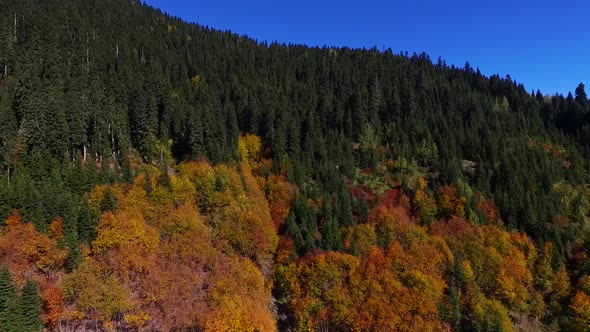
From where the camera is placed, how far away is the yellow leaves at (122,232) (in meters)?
66.6

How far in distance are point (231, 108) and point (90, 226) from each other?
73886mm

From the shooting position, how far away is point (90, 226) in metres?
68.6

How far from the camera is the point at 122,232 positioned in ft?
224

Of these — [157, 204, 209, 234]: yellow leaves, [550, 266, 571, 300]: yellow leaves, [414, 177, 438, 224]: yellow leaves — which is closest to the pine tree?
[157, 204, 209, 234]: yellow leaves

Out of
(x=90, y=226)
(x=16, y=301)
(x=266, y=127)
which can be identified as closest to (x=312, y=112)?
(x=266, y=127)

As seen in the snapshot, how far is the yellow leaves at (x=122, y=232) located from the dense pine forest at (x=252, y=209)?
0.29m

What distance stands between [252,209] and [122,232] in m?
31.7

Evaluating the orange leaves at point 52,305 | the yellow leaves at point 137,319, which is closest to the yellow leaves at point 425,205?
the yellow leaves at point 137,319

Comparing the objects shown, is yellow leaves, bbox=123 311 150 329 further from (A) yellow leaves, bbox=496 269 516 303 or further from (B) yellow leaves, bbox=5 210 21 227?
(A) yellow leaves, bbox=496 269 516 303

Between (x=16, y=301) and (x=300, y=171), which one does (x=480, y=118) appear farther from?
Result: (x=16, y=301)

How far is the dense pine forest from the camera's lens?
63719 millimetres

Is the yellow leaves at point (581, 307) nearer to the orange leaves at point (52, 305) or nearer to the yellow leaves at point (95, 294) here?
the yellow leaves at point (95, 294)

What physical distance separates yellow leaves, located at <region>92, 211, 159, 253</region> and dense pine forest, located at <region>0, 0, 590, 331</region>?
29 centimetres

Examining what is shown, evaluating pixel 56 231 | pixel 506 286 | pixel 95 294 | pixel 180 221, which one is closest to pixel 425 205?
pixel 506 286
